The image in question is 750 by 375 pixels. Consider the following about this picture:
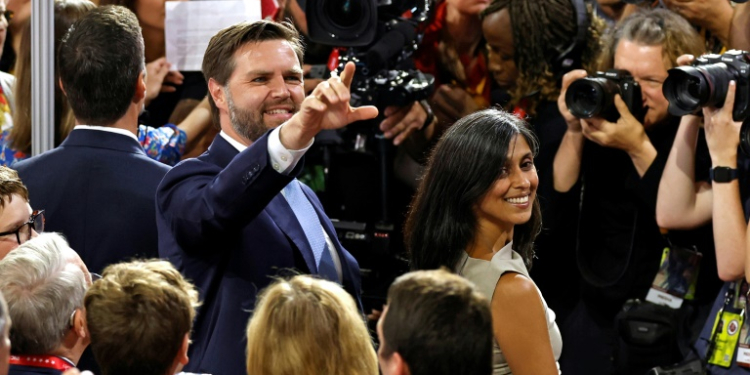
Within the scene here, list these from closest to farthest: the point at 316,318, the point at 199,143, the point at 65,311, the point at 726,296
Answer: the point at 316,318 → the point at 65,311 → the point at 726,296 → the point at 199,143

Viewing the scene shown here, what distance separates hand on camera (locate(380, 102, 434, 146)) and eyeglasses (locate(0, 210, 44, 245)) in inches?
55.4

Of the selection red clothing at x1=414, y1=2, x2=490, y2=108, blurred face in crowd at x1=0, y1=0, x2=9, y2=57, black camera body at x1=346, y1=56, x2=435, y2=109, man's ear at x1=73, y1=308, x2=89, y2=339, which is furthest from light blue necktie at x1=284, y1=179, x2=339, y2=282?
blurred face in crowd at x1=0, y1=0, x2=9, y2=57

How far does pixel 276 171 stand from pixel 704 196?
1.67 metres

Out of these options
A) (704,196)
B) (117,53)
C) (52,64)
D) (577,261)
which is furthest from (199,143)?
(704,196)

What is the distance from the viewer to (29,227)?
2.89 meters

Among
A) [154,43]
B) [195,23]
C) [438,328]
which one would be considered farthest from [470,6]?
[438,328]

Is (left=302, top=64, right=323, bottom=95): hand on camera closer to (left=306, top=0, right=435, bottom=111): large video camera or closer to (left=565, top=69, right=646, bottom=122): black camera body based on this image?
(left=306, top=0, right=435, bottom=111): large video camera

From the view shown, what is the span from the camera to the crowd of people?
2098mm

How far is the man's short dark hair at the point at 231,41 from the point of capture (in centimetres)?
288

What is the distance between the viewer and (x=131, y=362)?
2059 millimetres

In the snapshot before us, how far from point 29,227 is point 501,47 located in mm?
1840

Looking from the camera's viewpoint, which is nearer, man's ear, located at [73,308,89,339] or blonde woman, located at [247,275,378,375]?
blonde woman, located at [247,275,378,375]

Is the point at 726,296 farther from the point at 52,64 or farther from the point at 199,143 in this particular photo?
the point at 52,64

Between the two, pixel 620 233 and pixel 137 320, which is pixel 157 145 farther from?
pixel 137 320
